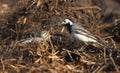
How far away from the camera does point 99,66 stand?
869 centimetres

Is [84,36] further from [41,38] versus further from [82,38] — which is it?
[41,38]

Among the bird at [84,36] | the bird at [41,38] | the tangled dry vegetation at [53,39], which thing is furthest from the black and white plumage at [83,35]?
the bird at [41,38]

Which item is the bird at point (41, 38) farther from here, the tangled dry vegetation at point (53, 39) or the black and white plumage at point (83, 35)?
the black and white plumage at point (83, 35)

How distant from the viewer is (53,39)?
34.5 feet

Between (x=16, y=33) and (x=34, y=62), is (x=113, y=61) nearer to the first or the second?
(x=34, y=62)

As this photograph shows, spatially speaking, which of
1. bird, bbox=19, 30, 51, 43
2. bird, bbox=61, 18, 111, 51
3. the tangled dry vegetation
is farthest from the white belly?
bird, bbox=19, 30, 51, 43

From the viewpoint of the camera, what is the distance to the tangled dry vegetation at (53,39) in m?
8.91

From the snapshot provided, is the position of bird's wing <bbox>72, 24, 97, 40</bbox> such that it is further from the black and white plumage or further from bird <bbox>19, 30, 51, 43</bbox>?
bird <bbox>19, 30, 51, 43</bbox>

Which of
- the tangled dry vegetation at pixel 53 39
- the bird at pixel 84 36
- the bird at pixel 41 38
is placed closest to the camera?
the tangled dry vegetation at pixel 53 39

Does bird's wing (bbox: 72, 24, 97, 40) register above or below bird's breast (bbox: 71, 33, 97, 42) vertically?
above

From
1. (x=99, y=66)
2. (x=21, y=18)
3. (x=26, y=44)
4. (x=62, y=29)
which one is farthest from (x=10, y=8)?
(x=99, y=66)

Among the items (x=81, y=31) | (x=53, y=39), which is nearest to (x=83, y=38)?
(x=81, y=31)

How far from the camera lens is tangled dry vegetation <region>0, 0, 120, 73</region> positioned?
8914 millimetres

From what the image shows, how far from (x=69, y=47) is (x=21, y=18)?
108 inches
